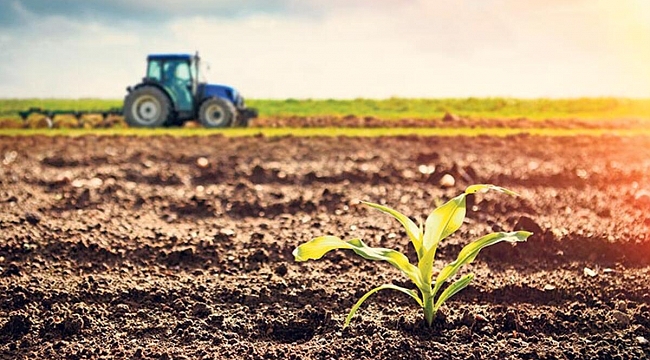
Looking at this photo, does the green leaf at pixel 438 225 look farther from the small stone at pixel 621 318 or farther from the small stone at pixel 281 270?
the small stone at pixel 281 270

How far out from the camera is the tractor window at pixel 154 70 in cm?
1605

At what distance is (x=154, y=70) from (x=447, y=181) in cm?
1087

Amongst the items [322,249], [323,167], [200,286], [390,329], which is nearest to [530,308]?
[390,329]

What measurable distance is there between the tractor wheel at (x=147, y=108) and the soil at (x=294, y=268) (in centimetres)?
835

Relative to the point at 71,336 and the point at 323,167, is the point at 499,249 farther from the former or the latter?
the point at 323,167

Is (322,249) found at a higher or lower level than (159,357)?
higher

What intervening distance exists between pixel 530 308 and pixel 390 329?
76cm

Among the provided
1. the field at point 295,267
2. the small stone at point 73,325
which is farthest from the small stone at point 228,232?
the small stone at point 73,325

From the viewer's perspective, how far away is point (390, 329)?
303cm

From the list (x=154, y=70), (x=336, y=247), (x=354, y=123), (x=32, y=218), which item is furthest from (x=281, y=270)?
(x=354, y=123)

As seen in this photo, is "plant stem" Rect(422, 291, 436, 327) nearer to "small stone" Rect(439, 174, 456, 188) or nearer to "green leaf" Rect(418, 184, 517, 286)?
"green leaf" Rect(418, 184, 517, 286)

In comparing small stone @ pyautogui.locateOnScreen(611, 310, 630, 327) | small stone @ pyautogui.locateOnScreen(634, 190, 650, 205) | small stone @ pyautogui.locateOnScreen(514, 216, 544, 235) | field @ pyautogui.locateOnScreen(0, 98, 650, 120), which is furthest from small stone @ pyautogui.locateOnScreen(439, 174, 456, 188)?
field @ pyautogui.locateOnScreen(0, 98, 650, 120)

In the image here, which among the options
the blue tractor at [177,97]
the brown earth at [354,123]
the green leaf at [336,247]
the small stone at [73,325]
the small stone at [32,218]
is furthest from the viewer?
the brown earth at [354,123]

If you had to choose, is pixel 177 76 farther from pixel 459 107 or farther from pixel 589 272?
pixel 589 272
